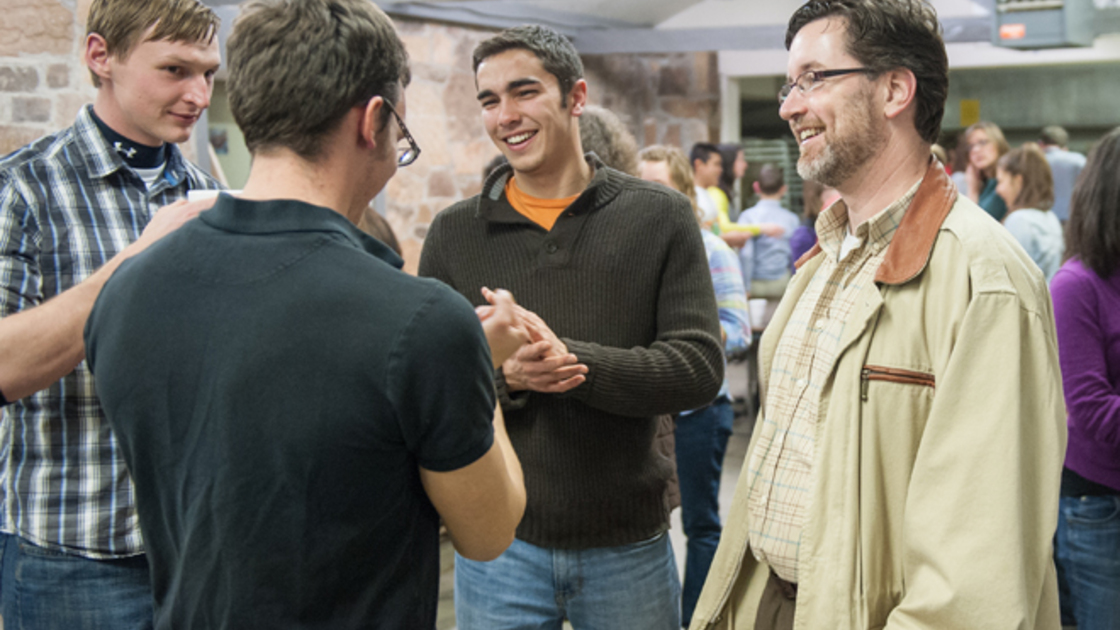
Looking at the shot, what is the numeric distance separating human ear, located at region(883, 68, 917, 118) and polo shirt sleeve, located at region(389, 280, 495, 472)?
2.85ft

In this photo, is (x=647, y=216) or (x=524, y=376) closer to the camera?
(x=524, y=376)

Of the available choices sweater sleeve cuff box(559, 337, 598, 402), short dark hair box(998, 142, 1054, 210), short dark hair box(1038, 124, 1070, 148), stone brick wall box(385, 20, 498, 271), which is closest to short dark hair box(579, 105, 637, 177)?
sweater sleeve cuff box(559, 337, 598, 402)

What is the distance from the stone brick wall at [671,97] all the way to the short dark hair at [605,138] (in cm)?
520

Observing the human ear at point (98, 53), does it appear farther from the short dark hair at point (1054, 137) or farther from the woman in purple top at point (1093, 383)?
the short dark hair at point (1054, 137)

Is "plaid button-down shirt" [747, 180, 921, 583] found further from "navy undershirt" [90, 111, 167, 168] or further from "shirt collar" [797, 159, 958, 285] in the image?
"navy undershirt" [90, 111, 167, 168]

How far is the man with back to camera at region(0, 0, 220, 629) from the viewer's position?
1.68 m

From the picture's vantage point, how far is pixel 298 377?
106 centimetres

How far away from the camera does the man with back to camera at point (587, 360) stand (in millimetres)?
1925

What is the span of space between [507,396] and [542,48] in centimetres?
74

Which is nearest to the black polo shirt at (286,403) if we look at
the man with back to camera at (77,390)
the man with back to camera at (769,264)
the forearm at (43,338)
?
the forearm at (43,338)

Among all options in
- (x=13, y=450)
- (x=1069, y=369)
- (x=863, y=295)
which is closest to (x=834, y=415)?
(x=863, y=295)

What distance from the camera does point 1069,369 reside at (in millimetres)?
2359

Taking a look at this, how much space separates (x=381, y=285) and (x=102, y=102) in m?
1.07

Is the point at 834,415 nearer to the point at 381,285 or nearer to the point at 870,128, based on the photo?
the point at 870,128
